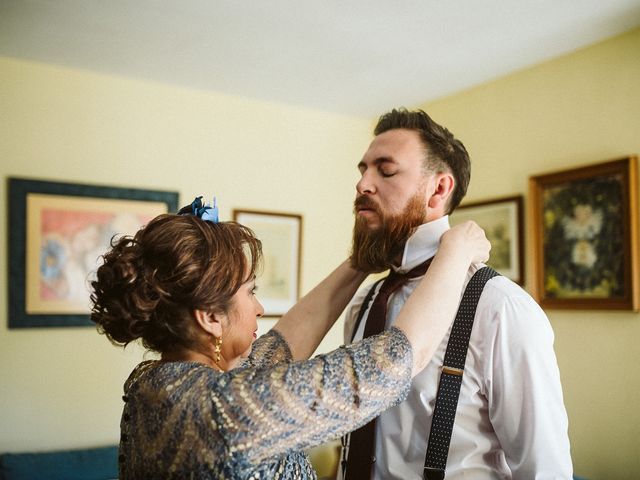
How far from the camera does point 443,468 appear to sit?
4.84 ft

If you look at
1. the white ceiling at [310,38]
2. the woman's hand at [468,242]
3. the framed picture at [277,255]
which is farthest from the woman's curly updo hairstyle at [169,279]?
the framed picture at [277,255]

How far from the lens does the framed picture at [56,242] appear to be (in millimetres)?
3703

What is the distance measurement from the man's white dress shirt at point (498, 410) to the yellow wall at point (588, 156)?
6.21 ft

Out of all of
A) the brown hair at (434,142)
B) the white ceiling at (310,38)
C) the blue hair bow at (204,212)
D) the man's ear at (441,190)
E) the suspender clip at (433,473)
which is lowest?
the suspender clip at (433,473)

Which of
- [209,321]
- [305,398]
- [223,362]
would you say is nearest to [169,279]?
[209,321]

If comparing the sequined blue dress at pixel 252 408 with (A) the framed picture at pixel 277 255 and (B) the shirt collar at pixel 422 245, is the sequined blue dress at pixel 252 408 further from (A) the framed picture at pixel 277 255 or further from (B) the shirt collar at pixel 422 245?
(A) the framed picture at pixel 277 255

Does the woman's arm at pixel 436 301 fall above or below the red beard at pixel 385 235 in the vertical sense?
below

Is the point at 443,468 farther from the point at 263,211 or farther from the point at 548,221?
the point at 263,211

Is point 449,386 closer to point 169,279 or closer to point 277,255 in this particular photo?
point 169,279

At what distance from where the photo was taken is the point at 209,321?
A: 1.32 metres

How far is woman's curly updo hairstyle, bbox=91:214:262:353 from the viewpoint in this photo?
1.27 meters

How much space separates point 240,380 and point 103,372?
313 cm

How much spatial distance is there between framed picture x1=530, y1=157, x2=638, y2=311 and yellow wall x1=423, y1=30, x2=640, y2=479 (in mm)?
89

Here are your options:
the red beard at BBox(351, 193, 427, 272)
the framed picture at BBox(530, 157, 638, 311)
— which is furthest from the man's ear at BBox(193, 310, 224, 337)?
the framed picture at BBox(530, 157, 638, 311)
